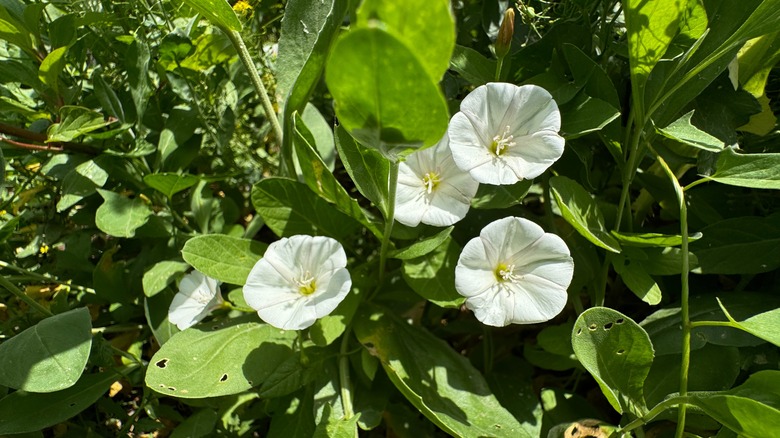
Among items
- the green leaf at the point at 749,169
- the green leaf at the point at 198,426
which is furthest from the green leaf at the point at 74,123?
the green leaf at the point at 749,169

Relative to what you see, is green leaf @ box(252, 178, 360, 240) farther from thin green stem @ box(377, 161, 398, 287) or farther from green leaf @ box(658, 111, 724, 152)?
green leaf @ box(658, 111, 724, 152)

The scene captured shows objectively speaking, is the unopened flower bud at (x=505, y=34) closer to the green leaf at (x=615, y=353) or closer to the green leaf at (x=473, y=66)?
the green leaf at (x=473, y=66)

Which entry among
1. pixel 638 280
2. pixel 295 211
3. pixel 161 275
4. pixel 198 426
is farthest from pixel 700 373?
pixel 161 275

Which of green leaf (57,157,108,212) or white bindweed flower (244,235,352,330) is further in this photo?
green leaf (57,157,108,212)

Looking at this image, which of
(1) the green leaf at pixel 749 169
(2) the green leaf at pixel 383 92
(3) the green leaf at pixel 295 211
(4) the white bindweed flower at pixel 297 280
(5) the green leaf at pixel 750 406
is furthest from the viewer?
(3) the green leaf at pixel 295 211

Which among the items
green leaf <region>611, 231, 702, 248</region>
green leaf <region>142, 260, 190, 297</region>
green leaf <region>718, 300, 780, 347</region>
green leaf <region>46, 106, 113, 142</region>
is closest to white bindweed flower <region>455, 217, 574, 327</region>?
green leaf <region>611, 231, 702, 248</region>

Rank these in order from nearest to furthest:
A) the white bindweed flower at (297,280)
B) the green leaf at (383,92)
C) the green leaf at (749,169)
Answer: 1. the green leaf at (383,92)
2. the green leaf at (749,169)
3. the white bindweed flower at (297,280)
